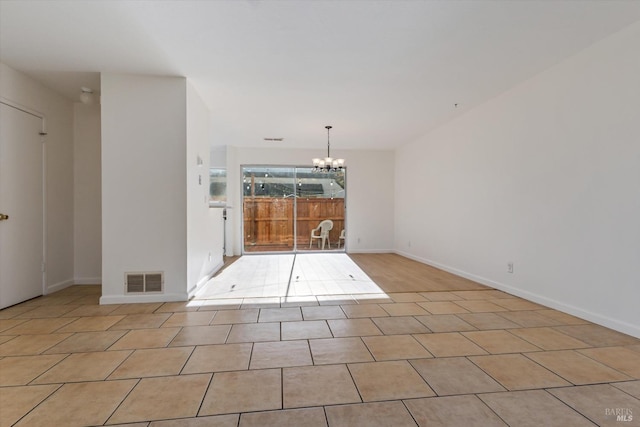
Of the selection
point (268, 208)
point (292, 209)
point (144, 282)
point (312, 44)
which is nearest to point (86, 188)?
point (144, 282)

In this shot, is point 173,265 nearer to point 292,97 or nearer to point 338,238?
point 292,97

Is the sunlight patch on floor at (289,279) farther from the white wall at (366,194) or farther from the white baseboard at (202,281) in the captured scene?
the white wall at (366,194)

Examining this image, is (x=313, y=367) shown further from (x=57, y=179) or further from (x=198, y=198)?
(x=57, y=179)

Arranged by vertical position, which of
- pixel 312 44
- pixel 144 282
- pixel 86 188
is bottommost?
pixel 144 282

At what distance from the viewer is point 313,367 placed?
1.88 meters

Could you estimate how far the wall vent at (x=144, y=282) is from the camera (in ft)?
10.5

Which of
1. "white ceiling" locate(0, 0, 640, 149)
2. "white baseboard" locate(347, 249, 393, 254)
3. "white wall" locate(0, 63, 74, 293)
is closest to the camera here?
"white ceiling" locate(0, 0, 640, 149)

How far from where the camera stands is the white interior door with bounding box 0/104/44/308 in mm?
3053

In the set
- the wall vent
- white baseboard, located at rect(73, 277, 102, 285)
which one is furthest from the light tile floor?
white baseboard, located at rect(73, 277, 102, 285)

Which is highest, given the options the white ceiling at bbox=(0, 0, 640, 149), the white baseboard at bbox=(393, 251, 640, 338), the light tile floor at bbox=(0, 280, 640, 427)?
the white ceiling at bbox=(0, 0, 640, 149)

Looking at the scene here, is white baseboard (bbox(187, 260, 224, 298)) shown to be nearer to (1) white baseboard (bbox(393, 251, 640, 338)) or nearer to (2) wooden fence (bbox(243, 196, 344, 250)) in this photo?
(2) wooden fence (bbox(243, 196, 344, 250))

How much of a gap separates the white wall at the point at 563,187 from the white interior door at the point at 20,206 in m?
5.36

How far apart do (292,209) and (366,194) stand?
1.77 meters

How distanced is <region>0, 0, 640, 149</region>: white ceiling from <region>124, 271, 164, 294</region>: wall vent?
6.85ft
